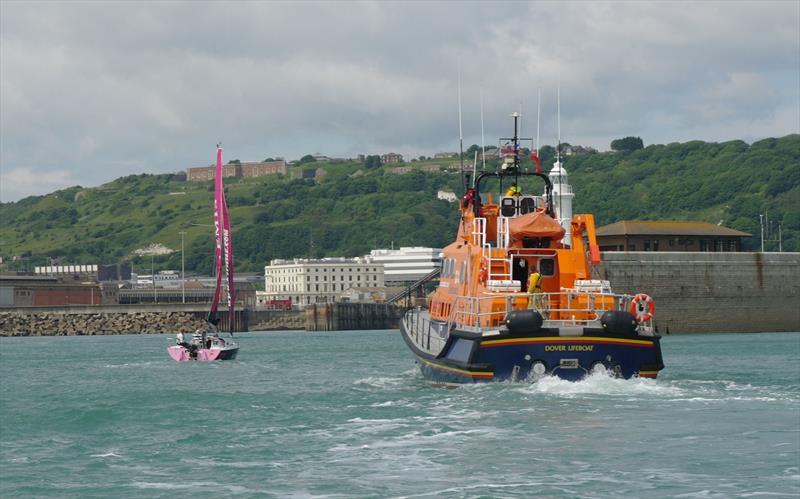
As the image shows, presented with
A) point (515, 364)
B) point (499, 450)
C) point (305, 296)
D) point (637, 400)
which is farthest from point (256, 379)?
point (305, 296)

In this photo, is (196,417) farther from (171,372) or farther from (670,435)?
(171,372)

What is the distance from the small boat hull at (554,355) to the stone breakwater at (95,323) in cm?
9581

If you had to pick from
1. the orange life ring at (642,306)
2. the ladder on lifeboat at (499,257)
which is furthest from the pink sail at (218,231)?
the orange life ring at (642,306)

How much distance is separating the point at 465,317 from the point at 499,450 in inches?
410

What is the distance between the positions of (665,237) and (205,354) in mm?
43830

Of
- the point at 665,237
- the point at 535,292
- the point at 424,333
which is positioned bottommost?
the point at 424,333

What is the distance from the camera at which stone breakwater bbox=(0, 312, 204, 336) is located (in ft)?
407

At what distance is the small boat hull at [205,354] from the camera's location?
55969 mm

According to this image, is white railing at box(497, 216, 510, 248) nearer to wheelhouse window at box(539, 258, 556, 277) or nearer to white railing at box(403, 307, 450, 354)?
wheelhouse window at box(539, 258, 556, 277)

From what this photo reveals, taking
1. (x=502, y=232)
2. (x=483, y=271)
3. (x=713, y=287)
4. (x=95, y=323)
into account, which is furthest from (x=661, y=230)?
(x=483, y=271)

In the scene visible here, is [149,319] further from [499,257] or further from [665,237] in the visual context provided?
[499,257]

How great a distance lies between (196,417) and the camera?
28.9 meters

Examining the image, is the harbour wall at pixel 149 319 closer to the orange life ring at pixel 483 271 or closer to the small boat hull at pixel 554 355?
the orange life ring at pixel 483 271

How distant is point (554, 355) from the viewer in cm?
2888
